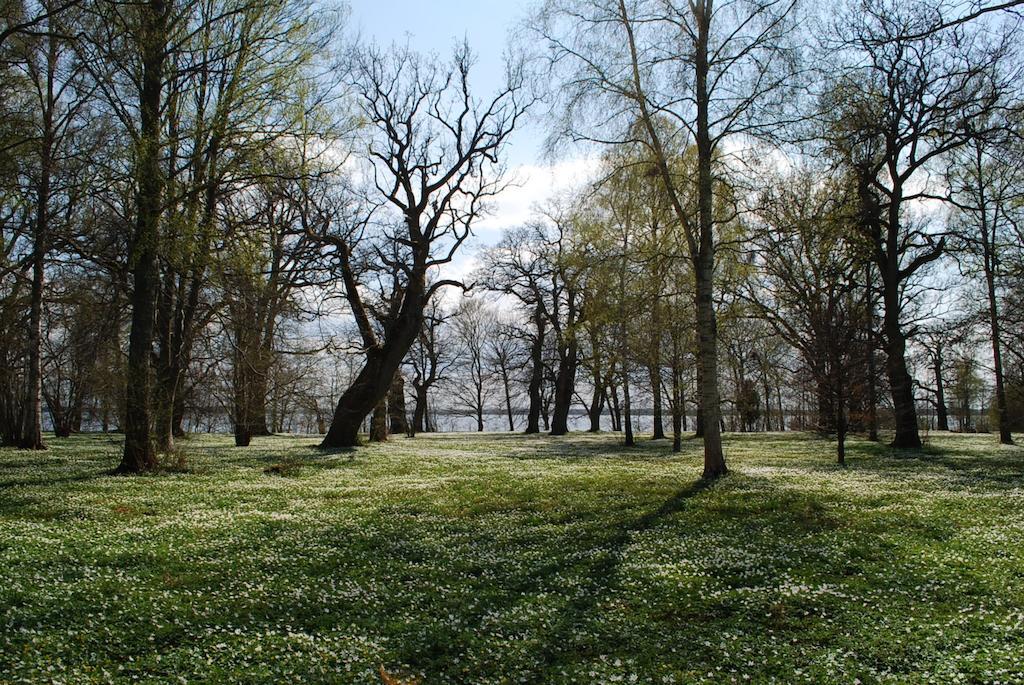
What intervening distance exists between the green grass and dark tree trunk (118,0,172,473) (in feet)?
5.34

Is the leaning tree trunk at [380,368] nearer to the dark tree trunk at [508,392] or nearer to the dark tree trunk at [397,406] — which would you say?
the dark tree trunk at [397,406]

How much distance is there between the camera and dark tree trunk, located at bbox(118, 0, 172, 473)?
15367mm

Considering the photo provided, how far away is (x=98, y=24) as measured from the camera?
43.7 feet

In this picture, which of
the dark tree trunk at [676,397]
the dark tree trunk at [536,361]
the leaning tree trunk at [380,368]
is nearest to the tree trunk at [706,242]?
the dark tree trunk at [676,397]

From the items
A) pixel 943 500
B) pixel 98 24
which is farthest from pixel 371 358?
pixel 943 500

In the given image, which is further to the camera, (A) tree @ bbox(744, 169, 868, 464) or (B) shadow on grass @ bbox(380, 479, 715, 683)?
(A) tree @ bbox(744, 169, 868, 464)

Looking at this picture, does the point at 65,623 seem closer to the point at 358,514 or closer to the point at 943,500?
the point at 358,514

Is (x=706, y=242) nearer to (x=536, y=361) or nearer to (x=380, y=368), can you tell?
(x=380, y=368)

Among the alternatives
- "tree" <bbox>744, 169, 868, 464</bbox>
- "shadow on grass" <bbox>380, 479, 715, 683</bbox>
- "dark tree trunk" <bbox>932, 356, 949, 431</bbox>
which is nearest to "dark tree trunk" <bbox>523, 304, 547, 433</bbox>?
"tree" <bbox>744, 169, 868, 464</bbox>

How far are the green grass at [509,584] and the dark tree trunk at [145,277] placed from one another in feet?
5.34

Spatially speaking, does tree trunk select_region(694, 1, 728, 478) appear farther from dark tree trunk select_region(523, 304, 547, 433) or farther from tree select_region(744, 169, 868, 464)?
dark tree trunk select_region(523, 304, 547, 433)

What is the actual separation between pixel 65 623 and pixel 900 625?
7911mm

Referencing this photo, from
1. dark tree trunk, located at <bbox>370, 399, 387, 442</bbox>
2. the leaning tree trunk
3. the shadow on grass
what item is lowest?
the shadow on grass

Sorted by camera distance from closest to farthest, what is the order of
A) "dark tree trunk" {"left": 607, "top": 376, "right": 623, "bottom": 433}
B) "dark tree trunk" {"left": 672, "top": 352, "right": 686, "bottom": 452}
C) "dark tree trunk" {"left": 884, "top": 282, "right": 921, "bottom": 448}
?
1. "dark tree trunk" {"left": 884, "top": 282, "right": 921, "bottom": 448}
2. "dark tree trunk" {"left": 672, "top": 352, "right": 686, "bottom": 452}
3. "dark tree trunk" {"left": 607, "top": 376, "right": 623, "bottom": 433}
